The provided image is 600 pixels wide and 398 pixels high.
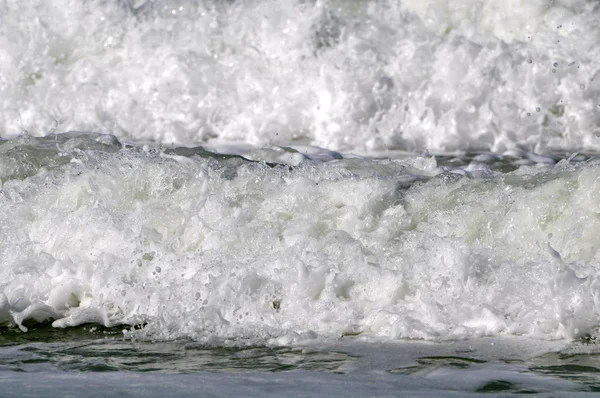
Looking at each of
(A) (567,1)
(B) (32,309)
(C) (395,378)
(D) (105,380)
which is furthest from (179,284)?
(A) (567,1)

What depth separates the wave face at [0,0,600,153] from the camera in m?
7.98

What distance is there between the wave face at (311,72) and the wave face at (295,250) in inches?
108

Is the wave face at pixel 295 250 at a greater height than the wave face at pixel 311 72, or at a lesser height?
lesser

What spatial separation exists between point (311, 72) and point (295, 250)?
14.5 ft

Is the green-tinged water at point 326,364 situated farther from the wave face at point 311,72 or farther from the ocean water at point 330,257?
the wave face at point 311,72

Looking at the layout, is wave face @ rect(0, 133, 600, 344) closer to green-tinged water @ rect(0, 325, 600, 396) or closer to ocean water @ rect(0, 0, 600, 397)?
ocean water @ rect(0, 0, 600, 397)

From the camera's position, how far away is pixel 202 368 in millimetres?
3498

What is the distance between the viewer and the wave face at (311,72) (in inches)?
314

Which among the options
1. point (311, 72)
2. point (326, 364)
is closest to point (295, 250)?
point (326, 364)

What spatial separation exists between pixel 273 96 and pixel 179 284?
4.51 m

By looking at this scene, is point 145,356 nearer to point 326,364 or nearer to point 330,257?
point 326,364

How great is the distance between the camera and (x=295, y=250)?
14.3 ft

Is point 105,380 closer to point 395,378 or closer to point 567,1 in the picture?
point 395,378

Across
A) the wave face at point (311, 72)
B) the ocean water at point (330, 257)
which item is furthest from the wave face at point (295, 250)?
the wave face at point (311, 72)
